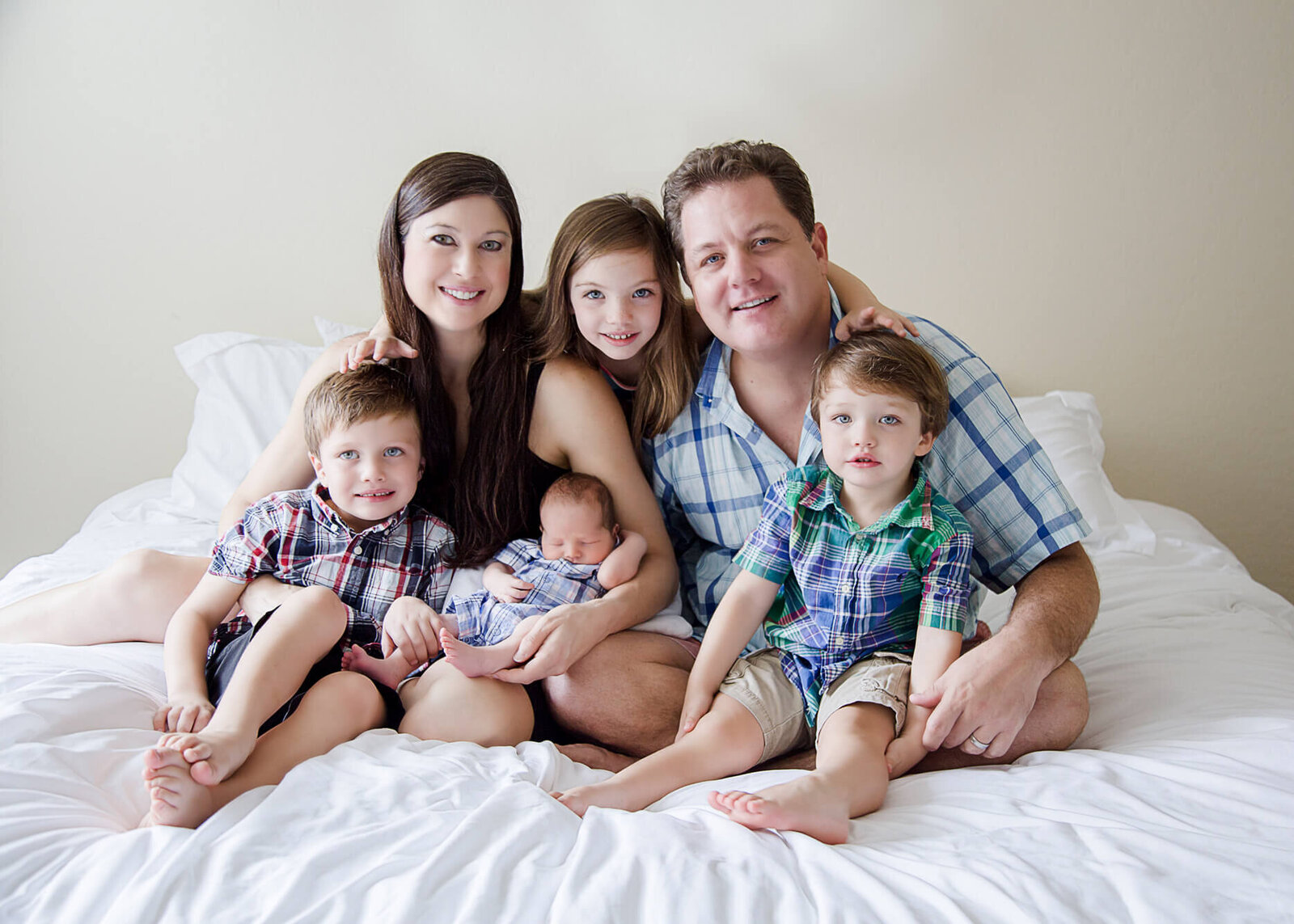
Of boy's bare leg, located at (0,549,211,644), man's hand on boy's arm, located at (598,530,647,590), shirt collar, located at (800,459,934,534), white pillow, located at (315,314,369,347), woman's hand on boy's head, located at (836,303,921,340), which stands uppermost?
woman's hand on boy's head, located at (836,303,921,340)

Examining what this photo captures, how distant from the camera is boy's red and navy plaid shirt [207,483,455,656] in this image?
1.38 metres

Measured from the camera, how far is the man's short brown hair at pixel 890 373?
123cm

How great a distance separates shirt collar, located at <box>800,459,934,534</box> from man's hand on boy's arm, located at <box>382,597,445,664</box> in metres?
0.58

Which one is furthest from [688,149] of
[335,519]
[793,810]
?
[793,810]

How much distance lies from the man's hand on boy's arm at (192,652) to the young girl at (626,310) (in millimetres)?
411

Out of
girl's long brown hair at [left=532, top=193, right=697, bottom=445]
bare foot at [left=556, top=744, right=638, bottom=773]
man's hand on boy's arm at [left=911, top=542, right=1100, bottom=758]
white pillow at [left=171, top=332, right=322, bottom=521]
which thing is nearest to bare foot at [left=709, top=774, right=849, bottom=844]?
man's hand on boy's arm at [left=911, top=542, right=1100, bottom=758]

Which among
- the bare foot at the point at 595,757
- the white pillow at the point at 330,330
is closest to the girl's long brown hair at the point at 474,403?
the bare foot at the point at 595,757

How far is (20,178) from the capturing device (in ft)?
7.98

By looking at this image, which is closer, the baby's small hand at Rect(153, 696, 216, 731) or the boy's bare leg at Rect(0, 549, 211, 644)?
the baby's small hand at Rect(153, 696, 216, 731)

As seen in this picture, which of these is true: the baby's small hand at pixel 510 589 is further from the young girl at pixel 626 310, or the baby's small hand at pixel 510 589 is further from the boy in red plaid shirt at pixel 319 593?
the young girl at pixel 626 310

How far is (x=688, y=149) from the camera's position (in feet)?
8.07

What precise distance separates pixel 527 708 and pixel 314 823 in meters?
0.45

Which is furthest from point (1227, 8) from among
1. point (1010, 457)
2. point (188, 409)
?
point (188, 409)

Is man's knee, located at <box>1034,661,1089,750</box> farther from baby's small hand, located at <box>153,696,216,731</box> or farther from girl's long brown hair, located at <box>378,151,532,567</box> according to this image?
baby's small hand, located at <box>153,696,216,731</box>
